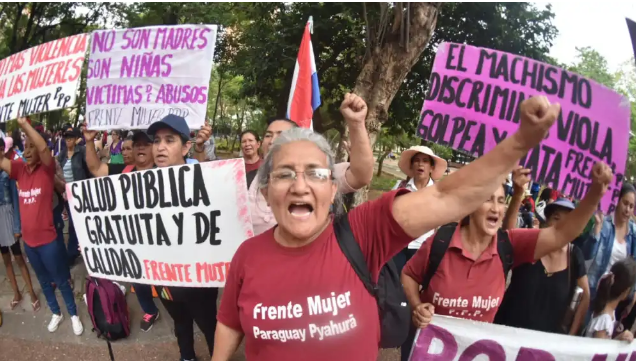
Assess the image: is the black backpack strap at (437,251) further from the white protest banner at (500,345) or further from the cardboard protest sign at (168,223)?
the cardboard protest sign at (168,223)

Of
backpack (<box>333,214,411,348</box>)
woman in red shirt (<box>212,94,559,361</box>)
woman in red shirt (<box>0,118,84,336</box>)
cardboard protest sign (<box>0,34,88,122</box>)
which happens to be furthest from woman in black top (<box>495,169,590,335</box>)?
woman in red shirt (<box>0,118,84,336</box>)

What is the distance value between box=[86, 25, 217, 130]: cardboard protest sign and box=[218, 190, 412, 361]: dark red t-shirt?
2.46 metres

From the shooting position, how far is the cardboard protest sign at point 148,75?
3.68m

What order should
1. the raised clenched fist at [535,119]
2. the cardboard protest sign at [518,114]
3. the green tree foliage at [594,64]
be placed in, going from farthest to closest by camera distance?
the green tree foliage at [594,64]
the cardboard protest sign at [518,114]
the raised clenched fist at [535,119]

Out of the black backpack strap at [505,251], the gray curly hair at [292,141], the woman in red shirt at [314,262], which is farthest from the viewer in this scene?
the black backpack strap at [505,251]

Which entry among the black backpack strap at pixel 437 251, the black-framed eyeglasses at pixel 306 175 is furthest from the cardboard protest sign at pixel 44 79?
the black backpack strap at pixel 437 251

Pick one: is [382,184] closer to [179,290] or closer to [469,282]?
[179,290]

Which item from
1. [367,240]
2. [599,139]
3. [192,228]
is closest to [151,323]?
[192,228]

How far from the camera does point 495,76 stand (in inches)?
99.8

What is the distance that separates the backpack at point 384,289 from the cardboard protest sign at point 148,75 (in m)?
2.51

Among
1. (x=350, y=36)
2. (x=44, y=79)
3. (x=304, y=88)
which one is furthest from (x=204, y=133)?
(x=350, y=36)

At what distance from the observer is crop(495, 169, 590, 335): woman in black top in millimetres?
2334

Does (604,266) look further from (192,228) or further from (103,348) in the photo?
(103,348)

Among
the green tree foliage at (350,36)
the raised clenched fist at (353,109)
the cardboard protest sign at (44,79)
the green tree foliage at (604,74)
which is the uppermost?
the green tree foliage at (604,74)
